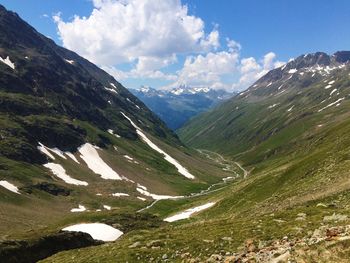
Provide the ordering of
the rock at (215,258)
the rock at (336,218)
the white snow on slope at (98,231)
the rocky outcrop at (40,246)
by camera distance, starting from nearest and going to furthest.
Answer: the rock at (215,258) < the rock at (336,218) < the rocky outcrop at (40,246) < the white snow on slope at (98,231)

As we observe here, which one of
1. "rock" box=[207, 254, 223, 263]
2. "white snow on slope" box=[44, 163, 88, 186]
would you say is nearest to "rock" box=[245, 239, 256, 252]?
"rock" box=[207, 254, 223, 263]

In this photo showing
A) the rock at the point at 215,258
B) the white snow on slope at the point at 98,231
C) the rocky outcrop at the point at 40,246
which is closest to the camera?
the rock at the point at 215,258

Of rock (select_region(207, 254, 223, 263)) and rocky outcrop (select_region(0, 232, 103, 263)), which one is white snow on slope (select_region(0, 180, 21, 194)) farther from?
rock (select_region(207, 254, 223, 263))

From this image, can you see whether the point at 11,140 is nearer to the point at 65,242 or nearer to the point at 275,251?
the point at 65,242

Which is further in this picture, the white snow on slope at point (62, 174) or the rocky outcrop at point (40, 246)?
the white snow on slope at point (62, 174)

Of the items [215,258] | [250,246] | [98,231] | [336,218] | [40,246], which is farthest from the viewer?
[98,231]

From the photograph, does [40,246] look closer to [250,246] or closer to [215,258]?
[215,258]

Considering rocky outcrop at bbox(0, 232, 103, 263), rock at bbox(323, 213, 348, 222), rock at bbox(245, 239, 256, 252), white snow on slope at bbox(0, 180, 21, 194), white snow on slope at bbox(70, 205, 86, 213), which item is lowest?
rock at bbox(323, 213, 348, 222)

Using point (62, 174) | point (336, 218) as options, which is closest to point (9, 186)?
point (62, 174)

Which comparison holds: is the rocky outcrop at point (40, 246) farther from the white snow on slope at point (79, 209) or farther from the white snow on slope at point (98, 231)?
the white snow on slope at point (79, 209)

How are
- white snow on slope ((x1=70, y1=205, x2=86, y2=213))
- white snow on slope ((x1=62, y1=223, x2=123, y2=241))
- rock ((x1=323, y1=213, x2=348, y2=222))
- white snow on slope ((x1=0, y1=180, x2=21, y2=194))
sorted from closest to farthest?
rock ((x1=323, y1=213, x2=348, y2=222))
white snow on slope ((x1=62, y1=223, x2=123, y2=241))
white snow on slope ((x1=0, y1=180, x2=21, y2=194))
white snow on slope ((x1=70, y1=205, x2=86, y2=213))

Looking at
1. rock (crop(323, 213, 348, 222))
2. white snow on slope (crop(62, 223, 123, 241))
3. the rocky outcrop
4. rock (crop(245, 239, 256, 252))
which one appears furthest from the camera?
white snow on slope (crop(62, 223, 123, 241))

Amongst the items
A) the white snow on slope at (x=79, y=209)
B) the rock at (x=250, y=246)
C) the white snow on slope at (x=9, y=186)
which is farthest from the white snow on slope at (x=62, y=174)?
the rock at (x=250, y=246)

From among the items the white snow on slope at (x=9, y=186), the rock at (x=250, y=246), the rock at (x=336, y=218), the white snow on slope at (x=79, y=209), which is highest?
the white snow on slope at (x=9, y=186)
